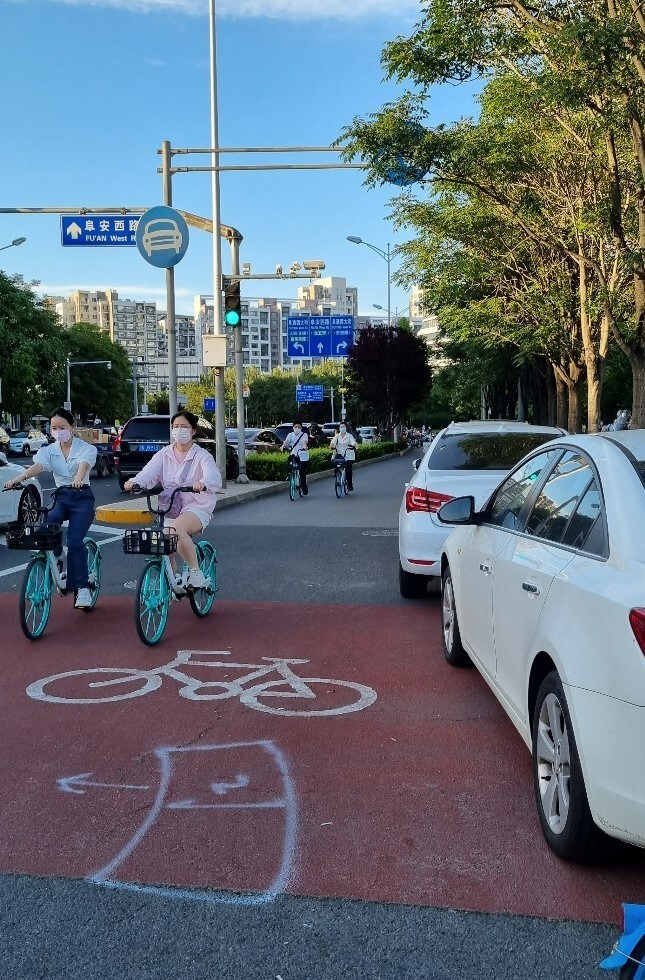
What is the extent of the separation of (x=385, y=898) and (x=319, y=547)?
1019 cm

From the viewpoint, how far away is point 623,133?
50.0 feet

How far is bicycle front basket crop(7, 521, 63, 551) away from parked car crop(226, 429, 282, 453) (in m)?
26.2

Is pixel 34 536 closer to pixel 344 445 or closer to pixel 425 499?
pixel 425 499

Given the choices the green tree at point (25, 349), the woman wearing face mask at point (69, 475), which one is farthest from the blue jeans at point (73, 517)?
the green tree at point (25, 349)

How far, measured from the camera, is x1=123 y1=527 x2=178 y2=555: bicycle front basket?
23.2 ft

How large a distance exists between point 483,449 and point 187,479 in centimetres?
307

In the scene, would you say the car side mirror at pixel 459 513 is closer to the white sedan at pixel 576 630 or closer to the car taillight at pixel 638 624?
the white sedan at pixel 576 630

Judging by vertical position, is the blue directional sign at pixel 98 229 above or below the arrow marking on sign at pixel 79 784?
above

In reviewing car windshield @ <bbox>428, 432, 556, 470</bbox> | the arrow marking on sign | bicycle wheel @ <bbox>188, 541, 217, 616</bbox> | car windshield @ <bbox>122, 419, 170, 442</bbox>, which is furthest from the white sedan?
car windshield @ <bbox>122, 419, 170, 442</bbox>

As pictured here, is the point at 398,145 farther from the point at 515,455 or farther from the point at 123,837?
the point at 123,837

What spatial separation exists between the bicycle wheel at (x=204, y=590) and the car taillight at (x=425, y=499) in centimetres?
188

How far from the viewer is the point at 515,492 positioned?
17.4ft

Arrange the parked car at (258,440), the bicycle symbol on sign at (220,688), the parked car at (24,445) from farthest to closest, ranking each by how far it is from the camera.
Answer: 1. the parked car at (24,445)
2. the parked car at (258,440)
3. the bicycle symbol on sign at (220,688)

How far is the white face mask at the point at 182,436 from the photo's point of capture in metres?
7.77
